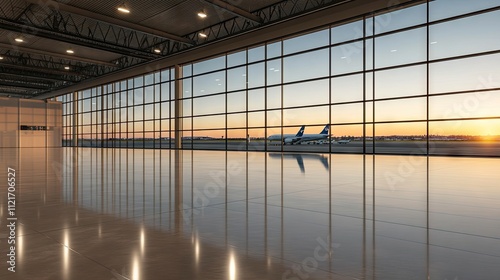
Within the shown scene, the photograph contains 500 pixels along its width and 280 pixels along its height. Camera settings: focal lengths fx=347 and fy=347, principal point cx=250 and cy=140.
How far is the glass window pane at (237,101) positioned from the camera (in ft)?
95.9

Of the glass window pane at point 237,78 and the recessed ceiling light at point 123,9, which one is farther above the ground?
the recessed ceiling light at point 123,9

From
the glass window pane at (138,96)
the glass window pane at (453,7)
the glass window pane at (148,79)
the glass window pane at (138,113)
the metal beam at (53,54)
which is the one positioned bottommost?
the glass window pane at (138,113)

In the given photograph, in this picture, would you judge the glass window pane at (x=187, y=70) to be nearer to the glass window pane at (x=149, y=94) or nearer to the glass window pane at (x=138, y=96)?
the glass window pane at (x=149, y=94)

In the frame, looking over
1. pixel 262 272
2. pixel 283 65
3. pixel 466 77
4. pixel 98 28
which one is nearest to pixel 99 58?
pixel 98 28

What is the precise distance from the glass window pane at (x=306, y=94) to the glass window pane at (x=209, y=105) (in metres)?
6.81

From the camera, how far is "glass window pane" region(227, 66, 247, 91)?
29.1m

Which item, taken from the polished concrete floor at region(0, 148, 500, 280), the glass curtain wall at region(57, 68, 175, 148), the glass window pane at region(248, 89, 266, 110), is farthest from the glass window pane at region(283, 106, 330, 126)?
the polished concrete floor at region(0, 148, 500, 280)

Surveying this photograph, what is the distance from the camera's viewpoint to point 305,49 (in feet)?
81.5

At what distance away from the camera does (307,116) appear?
2591 centimetres

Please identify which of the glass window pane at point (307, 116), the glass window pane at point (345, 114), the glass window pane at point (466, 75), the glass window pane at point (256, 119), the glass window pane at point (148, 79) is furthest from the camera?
the glass window pane at point (148, 79)

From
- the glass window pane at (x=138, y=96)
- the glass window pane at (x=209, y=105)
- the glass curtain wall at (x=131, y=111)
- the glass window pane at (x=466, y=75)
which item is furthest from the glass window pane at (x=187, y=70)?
the glass window pane at (x=466, y=75)

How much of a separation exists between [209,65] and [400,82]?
1724 cm

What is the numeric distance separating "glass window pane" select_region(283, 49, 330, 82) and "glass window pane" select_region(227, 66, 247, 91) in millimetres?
4156

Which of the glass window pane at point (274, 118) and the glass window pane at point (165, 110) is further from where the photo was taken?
the glass window pane at point (165, 110)
